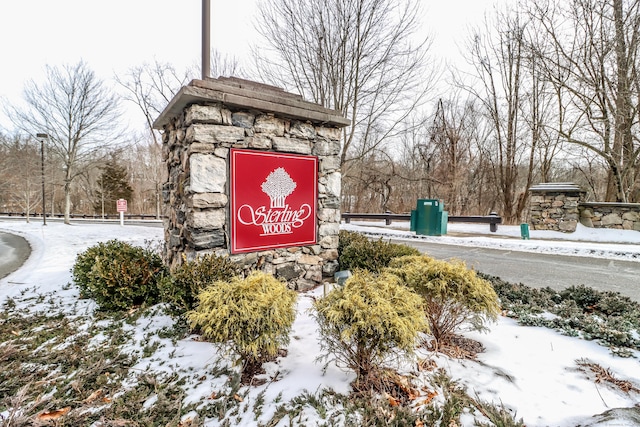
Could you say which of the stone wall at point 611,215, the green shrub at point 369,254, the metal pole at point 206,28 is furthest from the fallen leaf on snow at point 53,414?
the stone wall at point 611,215

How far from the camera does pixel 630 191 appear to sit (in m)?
10.3

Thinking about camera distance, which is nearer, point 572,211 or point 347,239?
point 347,239

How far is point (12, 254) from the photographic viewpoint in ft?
25.9

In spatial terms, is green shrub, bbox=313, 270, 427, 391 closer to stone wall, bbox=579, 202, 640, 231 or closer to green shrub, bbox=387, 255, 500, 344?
green shrub, bbox=387, 255, 500, 344

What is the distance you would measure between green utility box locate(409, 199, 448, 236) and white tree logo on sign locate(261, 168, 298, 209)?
705cm

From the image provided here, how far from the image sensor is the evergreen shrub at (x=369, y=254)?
14.5 feet

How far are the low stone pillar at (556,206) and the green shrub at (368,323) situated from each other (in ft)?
33.2

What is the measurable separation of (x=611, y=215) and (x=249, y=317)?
38.6 feet

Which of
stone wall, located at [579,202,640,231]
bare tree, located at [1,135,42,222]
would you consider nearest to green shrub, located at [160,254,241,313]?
stone wall, located at [579,202,640,231]

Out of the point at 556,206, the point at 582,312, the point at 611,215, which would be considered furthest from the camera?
the point at 556,206

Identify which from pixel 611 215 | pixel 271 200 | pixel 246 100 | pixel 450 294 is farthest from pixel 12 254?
pixel 611 215

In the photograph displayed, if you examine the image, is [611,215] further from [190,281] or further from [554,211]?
[190,281]

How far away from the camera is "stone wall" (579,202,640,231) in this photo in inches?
337

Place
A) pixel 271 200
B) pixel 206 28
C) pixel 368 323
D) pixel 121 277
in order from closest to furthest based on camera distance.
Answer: pixel 368 323
pixel 121 277
pixel 271 200
pixel 206 28
